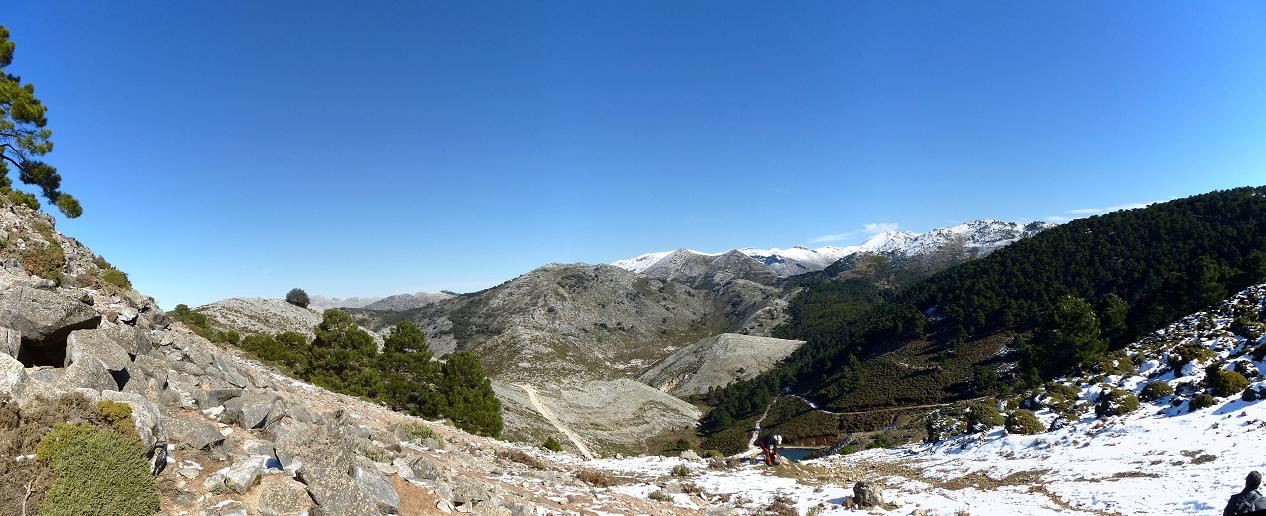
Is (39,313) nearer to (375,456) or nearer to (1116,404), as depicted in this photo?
(375,456)

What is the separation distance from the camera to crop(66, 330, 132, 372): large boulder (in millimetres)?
10672

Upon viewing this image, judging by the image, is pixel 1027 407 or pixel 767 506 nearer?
pixel 767 506

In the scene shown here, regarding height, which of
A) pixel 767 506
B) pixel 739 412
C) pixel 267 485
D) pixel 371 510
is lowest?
pixel 739 412

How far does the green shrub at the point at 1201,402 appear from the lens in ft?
89.9

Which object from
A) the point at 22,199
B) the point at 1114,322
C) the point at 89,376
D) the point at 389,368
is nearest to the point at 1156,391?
the point at 89,376

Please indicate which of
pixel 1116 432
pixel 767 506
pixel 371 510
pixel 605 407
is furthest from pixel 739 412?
pixel 371 510

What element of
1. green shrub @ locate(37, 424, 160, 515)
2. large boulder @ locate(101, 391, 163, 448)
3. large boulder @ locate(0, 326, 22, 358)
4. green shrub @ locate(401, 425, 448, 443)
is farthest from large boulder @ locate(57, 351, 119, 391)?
green shrub @ locate(401, 425, 448, 443)

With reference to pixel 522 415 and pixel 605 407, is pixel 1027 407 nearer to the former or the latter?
pixel 522 415

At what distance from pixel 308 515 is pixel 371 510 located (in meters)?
1.00

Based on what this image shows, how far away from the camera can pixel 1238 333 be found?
130ft

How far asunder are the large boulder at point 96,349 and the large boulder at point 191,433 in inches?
87.1

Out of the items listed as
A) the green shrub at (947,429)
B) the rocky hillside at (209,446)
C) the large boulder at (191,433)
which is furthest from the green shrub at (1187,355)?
the large boulder at (191,433)

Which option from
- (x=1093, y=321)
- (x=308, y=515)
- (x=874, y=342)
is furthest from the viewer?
(x=874, y=342)

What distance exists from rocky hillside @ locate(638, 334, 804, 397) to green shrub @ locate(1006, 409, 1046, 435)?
5518 inches
